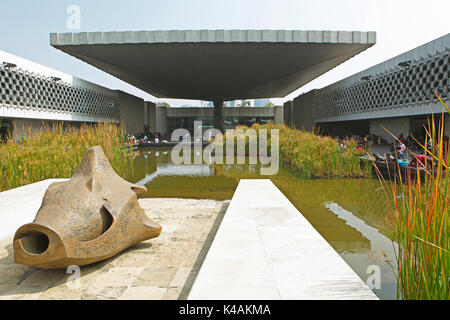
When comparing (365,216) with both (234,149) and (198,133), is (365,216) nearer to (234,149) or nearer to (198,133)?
(234,149)

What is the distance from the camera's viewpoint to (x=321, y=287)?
5.77 ft

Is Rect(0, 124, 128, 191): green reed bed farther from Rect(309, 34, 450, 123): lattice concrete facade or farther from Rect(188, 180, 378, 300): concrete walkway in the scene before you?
Rect(309, 34, 450, 123): lattice concrete facade

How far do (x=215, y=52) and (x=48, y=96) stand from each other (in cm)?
915

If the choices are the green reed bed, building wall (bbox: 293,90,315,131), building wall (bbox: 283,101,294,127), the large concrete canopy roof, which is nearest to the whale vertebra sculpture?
the green reed bed

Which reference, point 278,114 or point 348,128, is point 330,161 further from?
point 278,114

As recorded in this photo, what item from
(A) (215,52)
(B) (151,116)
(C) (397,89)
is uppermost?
(A) (215,52)

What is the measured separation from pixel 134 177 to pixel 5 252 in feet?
17.1

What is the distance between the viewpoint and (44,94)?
17391 millimetres

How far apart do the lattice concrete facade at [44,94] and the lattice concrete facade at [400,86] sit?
55.7 feet

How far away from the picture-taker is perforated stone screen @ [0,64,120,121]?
49.2 ft

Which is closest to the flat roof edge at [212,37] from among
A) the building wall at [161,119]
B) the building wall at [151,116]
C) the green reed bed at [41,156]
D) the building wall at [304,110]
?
the green reed bed at [41,156]

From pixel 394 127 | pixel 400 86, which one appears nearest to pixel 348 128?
pixel 394 127

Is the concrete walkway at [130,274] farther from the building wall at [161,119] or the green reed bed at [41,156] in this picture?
the building wall at [161,119]
